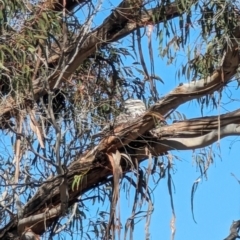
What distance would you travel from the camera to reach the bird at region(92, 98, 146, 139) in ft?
15.6

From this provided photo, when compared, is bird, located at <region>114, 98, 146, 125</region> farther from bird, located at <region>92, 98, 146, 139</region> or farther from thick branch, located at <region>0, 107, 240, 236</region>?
thick branch, located at <region>0, 107, 240, 236</region>

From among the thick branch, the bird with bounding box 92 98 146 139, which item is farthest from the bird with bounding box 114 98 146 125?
the thick branch

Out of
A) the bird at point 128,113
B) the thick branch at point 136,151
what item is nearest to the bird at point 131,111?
the bird at point 128,113

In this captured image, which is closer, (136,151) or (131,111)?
(136,151)

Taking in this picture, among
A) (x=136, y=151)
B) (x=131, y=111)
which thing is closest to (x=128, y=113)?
(x=131, y=111)

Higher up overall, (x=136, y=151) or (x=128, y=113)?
(x=128, y=113)

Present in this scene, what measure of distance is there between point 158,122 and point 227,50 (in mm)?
688

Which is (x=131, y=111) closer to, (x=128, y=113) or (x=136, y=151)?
(x=128, y=113)

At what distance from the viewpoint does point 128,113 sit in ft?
16.2

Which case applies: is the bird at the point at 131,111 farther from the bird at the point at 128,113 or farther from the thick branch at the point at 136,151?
the thick branch at the point at 136,151

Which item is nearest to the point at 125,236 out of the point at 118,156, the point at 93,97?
the point at 118,156

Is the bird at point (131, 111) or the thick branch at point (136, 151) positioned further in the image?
the bird at point (131, 111)

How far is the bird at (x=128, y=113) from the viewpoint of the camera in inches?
187

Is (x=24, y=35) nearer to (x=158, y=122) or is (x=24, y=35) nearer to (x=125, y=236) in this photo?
(x=158, y=122)
